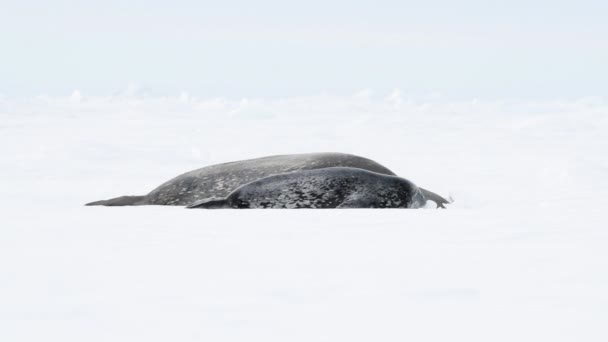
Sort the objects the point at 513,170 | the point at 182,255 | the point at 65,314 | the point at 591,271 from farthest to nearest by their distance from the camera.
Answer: the point at 513,170 < the point at 182,255 < the point at 591,271 < the point at 65,314

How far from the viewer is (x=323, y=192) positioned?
5.93 meters

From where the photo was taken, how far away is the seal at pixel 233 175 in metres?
6.68

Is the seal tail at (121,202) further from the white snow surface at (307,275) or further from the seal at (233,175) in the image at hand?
the white snow surface at (307,275)

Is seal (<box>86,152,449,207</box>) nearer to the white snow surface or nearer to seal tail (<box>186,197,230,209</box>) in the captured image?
seal tail (<box>186,197,230,209</box>)

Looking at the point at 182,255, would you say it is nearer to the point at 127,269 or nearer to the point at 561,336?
the point at 127,269

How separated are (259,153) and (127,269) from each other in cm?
1887

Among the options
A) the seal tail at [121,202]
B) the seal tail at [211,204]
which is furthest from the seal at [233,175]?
the seal tail at [211,204]

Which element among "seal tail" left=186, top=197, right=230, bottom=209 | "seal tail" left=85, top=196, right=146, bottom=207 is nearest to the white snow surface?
"seal tail" left=186, top=197, right=230, bottom=209

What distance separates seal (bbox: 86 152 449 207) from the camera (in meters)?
6.68

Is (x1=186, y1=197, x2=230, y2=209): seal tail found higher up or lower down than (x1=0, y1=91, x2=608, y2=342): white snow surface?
higher up

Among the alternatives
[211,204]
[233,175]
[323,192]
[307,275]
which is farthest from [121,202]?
[307,275]

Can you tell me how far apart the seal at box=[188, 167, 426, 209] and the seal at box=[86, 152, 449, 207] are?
1.70ft

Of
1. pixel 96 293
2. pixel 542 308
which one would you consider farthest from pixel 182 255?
pixel 542 308

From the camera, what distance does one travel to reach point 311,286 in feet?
A: 7.70
